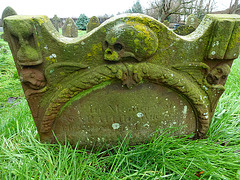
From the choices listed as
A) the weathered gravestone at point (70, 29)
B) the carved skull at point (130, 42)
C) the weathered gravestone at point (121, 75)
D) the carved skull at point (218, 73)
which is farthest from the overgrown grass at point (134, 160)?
the weathered gravestone at point (70, 29)

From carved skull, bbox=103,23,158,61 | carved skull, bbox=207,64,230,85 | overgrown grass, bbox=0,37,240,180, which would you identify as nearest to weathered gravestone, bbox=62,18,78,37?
overgrown grass, bbox=0,37,240,180

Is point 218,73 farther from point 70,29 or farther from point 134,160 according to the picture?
point 70,29

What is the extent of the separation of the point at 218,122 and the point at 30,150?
221cm

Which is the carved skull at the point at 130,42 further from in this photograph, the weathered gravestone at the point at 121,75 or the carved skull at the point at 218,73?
the carved skull at the point at 218,73

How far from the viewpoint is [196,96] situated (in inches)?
65.1

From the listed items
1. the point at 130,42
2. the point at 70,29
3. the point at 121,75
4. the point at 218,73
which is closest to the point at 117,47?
the point at 130,42

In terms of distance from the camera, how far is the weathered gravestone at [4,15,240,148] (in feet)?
4.45

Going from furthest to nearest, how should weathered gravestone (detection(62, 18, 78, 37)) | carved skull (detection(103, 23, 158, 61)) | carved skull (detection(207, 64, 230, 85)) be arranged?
1. weathered gravestone (detection(62, 18, 78, 37))
2. carved skull (detection(207, 64, 230, 85))
3. carved skull (detection(103, 23, 158, 61))

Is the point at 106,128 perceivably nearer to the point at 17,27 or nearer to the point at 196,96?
the point at 196,96

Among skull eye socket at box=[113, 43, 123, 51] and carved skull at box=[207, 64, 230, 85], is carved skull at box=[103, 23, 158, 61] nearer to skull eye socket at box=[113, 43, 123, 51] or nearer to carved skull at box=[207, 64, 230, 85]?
skull eye socket at box=[113, 43, 123, 51]

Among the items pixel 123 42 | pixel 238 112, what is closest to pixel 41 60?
pixel 123 42

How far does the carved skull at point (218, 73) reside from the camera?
1582 mm

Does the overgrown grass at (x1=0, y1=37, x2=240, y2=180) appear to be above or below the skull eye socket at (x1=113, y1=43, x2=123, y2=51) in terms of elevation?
Answer: below

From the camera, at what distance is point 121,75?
147 cm
